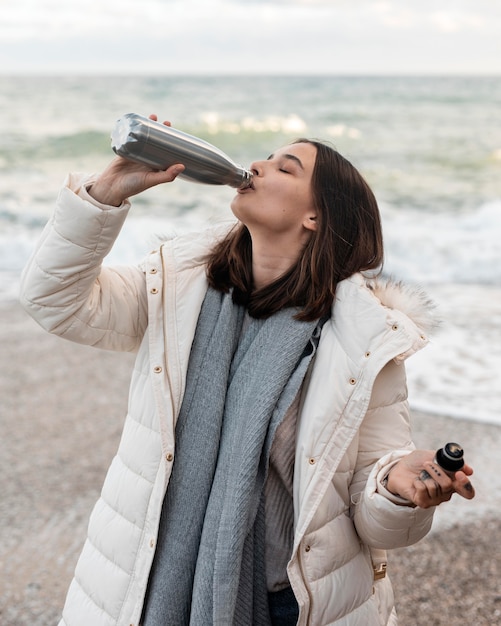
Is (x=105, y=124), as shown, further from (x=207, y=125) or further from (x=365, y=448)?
(x=365, y=448)

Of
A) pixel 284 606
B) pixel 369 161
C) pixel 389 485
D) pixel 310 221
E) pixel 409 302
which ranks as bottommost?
pixel 369 161

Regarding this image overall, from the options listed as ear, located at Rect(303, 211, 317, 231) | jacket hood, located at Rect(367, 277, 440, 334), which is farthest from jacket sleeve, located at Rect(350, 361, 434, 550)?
ear, located at Rect(303, 211, 317, 231)

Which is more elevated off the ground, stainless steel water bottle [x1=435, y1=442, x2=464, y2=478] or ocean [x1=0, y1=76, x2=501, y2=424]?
stainless steel water bottle [x1=435, y1=442, x2=464, y2=478]

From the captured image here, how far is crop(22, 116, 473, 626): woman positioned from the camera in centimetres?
A: 185

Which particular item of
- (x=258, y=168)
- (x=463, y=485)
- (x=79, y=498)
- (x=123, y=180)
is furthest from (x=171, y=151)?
(x=79, y=498)

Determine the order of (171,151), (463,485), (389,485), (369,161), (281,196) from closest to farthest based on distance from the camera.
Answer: (463,485)
(389,485)
(171,151)
(281,196)
(369,161)

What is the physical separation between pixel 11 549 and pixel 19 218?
1054 cm

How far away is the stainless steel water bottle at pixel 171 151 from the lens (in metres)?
1.80

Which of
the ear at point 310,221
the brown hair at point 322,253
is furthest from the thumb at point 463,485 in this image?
the ear at point 310,221

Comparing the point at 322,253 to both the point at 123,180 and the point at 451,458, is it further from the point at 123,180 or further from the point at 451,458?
the point at 451,458

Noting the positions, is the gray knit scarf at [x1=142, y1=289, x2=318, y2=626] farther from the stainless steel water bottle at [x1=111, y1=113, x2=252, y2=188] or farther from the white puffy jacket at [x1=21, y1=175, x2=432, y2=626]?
the stainless steel water bottle at [x1=111, y1=113, x2=252, y2=188]

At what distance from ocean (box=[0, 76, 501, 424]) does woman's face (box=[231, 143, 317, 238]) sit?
10.2 inches

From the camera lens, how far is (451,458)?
1.59 metres

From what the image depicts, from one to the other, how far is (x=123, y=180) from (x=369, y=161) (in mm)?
19069
